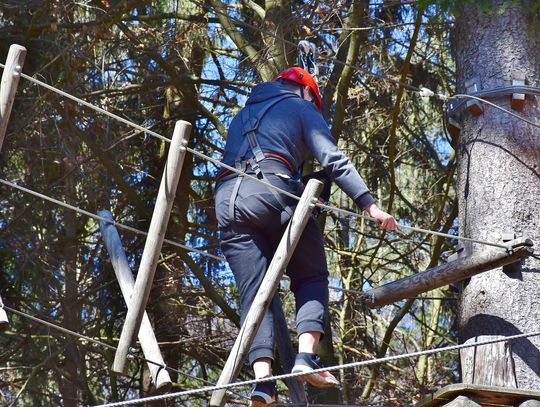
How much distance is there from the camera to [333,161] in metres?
4.93

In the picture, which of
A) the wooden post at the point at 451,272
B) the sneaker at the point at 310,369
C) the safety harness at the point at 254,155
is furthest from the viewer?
the wooden post at the point at 451,272

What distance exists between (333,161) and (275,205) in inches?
13.3

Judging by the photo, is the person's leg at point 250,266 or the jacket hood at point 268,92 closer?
the person's leg at point 250,266

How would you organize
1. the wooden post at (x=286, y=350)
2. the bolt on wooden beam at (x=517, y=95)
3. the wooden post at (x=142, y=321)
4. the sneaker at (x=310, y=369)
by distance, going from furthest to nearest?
the bolt on wooden beam at (x=517, y=95) → the wooden post at (x=286, y=350) → the wooden post at (x=142, y=321) → the sneaker at (x=310, y=369)

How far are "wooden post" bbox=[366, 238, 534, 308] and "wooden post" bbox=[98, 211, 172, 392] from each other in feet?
4.29

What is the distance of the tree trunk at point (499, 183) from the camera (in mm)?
5293

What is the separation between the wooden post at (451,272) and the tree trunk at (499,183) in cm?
18

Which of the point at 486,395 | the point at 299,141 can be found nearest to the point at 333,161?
the point at 299,141

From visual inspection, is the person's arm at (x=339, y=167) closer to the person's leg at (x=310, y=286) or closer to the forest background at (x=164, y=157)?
the person's leg at (x=310, y=286)

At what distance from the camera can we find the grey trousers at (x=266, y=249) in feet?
16.0

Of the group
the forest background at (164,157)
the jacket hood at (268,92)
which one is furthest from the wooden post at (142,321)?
the forest background at (164,157)

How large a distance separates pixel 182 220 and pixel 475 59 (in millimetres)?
4015

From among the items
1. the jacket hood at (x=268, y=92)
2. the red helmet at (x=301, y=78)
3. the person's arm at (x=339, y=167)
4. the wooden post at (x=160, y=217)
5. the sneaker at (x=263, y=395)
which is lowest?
the sneaker at (x=263, y=395)

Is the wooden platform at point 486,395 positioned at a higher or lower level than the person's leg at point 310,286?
lower
